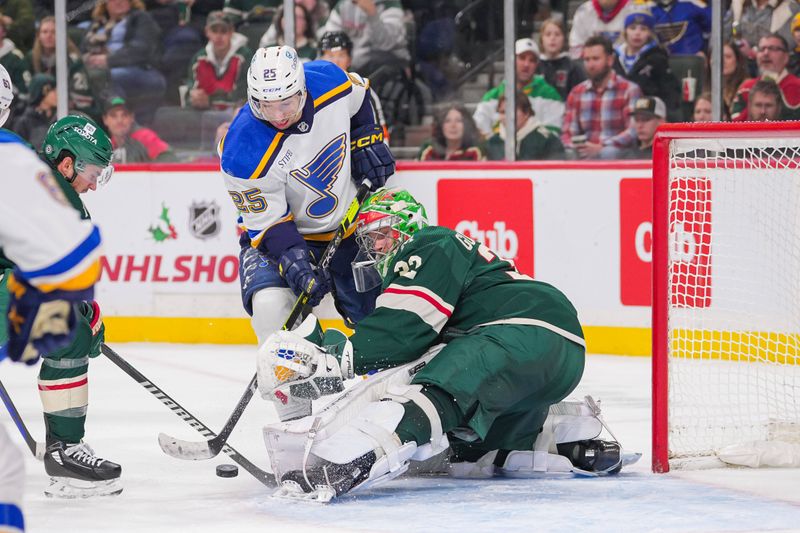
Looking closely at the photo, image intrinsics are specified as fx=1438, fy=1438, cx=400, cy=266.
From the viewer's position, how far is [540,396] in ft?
10.8

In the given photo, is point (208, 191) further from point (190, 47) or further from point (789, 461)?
point (789, 461)

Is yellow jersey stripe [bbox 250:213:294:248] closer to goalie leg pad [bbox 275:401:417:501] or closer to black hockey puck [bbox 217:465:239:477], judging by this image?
black hockey puck [bbox 217:465:239:477]

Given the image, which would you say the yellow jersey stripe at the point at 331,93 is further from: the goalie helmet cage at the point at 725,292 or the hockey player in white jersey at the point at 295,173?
the goalie helmet cage at the point at 725,292

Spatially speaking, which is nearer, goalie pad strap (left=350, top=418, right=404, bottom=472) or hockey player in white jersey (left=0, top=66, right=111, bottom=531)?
hockey player in white jersey (left=0, top=66, right=111, bottom=531)

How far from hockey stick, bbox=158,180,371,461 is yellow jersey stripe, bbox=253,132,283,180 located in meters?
0.30

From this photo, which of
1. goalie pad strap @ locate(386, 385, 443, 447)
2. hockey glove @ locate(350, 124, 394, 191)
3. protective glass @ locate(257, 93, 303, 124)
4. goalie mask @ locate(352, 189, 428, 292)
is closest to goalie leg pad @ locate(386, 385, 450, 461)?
goalie pad strap @ locate(386, 385, 443, 447)

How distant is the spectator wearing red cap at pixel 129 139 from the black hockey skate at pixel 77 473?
130 inches

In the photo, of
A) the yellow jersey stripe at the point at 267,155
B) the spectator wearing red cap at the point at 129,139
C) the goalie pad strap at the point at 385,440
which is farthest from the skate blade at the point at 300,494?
the spectator wearing red cap at the point at 129,139

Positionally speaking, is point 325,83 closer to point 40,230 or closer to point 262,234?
point 262,234

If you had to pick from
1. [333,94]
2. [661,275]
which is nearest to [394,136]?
[333,94]

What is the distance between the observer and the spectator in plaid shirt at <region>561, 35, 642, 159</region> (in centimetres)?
588

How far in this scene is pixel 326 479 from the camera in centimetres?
310

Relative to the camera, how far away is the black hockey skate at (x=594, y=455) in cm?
348

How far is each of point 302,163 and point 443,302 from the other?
3.06ft
